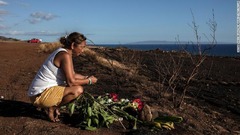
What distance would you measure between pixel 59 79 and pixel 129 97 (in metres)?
3.20

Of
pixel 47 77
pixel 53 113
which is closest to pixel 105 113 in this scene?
pixel 53 113

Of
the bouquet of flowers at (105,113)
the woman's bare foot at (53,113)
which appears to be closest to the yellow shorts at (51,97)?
the woman's bare foot at (53,113)

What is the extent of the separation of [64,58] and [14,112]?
1638mm

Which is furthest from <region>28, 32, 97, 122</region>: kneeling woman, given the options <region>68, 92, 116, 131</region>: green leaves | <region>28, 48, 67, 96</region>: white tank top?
<region>68, 92, 116, 131</region>: green leaves

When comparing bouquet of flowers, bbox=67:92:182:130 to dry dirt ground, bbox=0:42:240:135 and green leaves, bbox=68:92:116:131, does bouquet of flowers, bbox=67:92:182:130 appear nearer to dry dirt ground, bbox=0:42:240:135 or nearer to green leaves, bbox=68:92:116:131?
green leaves, bbox=68:92:116:131

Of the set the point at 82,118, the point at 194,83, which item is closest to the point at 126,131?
the point at 82,118

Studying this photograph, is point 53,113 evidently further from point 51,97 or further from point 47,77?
point 47,77

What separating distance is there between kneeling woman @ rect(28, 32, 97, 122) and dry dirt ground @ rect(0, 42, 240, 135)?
15.4 inches

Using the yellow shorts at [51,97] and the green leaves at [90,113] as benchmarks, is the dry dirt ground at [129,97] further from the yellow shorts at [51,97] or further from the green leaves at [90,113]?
the yellow shorts at [51,97]

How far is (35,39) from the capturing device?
1686 inches

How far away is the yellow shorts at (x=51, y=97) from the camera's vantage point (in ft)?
20.9

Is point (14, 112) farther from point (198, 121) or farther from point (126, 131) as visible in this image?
point (198, 121)

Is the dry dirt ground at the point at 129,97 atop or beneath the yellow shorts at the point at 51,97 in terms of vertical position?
beneath

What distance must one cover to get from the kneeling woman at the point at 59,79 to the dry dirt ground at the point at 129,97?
39 centimetres
